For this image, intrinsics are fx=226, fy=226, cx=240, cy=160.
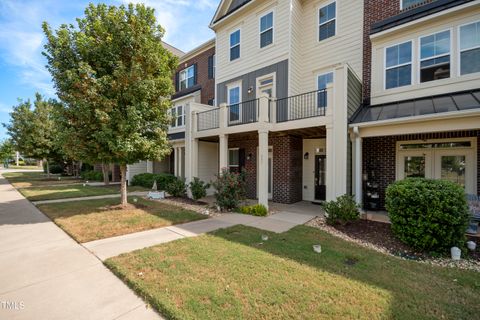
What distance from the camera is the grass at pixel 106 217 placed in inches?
237

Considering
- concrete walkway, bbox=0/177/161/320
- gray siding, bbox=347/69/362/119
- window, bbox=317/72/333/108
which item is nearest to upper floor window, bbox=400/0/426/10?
gray siding, bbox=347/69/362/119

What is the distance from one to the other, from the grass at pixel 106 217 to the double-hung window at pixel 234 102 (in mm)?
5574

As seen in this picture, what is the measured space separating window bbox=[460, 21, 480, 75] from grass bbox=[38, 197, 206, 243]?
9788 millimetres

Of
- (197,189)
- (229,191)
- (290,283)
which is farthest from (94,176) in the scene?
(290,283)

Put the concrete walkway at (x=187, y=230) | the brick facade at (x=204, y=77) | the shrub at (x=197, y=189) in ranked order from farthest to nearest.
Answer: the brick facade at (x=204, y=77)
the shrub at (x=197, y=189)
the concrete walkway at (x=187, y=230)

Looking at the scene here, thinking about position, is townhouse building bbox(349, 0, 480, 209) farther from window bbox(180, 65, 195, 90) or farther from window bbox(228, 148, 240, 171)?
A: window bbox(180, 65, 195, 90)

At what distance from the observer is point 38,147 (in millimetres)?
18906

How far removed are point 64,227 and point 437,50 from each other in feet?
42.3

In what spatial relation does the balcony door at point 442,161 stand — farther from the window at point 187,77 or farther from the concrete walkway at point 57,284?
the window at point 187,77

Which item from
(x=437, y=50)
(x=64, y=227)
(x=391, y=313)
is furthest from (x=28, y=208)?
(x=437, y=50)

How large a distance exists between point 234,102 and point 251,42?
10.1ft

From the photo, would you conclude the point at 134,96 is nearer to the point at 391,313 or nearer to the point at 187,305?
the point at 187,305

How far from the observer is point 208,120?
11.8 metres

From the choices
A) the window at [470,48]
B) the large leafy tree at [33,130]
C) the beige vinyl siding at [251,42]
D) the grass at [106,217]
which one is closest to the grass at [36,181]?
the large leafy tree at [33,130]
